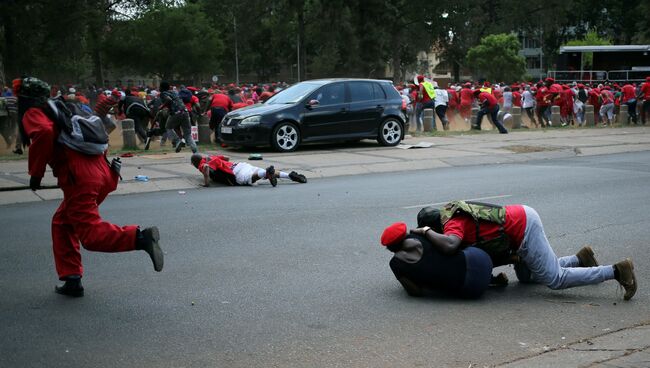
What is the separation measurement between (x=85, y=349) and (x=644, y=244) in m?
5.92

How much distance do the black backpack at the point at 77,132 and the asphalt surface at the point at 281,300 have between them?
1202mm

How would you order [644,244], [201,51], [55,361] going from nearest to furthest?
[55,361]
[644,244]
[201,51]

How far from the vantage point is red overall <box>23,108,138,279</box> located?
6.07 metres

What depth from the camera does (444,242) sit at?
5.91m

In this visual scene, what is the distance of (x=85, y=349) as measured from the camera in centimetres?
516

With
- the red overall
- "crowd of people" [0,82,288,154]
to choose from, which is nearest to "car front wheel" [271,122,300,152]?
"crowd of people" [0,82,288,154]

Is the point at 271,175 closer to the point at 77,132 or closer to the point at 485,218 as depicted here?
the point at 77,132

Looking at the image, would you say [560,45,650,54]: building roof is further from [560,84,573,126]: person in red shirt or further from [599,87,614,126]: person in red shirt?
[560,84,573,126]: person in red shirt

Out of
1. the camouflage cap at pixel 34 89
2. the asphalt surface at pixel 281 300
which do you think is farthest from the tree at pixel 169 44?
the camouflage cap at pixel 34 89

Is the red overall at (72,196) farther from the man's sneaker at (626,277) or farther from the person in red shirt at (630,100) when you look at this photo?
the person in red shirt at (630,100)

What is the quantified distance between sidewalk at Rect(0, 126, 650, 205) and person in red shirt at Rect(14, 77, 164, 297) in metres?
6.09

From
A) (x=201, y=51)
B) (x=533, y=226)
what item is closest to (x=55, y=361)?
(x=533, y=226)

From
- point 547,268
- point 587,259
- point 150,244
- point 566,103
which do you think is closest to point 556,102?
point 566,103

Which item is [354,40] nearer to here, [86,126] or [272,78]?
[86,126]
